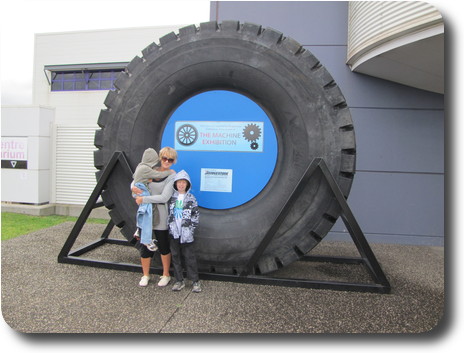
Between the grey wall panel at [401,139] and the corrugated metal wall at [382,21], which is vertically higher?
the corrugated metal wall at [382,21]

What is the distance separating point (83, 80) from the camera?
17.5 metres

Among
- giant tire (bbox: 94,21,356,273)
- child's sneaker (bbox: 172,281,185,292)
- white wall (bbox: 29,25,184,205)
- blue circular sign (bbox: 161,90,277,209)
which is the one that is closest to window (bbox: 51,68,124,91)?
white wall (bbox: 29,25,184,205)

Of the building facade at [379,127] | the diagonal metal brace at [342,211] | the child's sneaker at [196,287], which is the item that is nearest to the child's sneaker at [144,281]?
the child's sneaker at [196,287]

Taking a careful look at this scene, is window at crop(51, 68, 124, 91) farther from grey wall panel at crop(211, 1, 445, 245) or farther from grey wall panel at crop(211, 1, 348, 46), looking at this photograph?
grey wall panel at crop(211, 1, 445, 245)

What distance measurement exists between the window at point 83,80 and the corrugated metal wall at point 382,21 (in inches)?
590

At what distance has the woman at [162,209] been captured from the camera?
2814 mm

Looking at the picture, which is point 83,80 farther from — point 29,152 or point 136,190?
point 136,190

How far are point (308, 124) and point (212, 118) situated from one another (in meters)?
0.94

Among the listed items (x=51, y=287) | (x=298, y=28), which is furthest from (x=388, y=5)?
(x=51, y=287)

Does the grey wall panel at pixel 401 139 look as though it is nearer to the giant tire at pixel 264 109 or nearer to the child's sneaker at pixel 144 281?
the giant tire at pixel 264 109

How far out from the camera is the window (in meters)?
17.2

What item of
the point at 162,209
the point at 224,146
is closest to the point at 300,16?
the point at 224,146

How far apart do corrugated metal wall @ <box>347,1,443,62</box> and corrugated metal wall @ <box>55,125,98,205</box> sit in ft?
18.1

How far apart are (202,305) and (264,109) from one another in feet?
6.12
